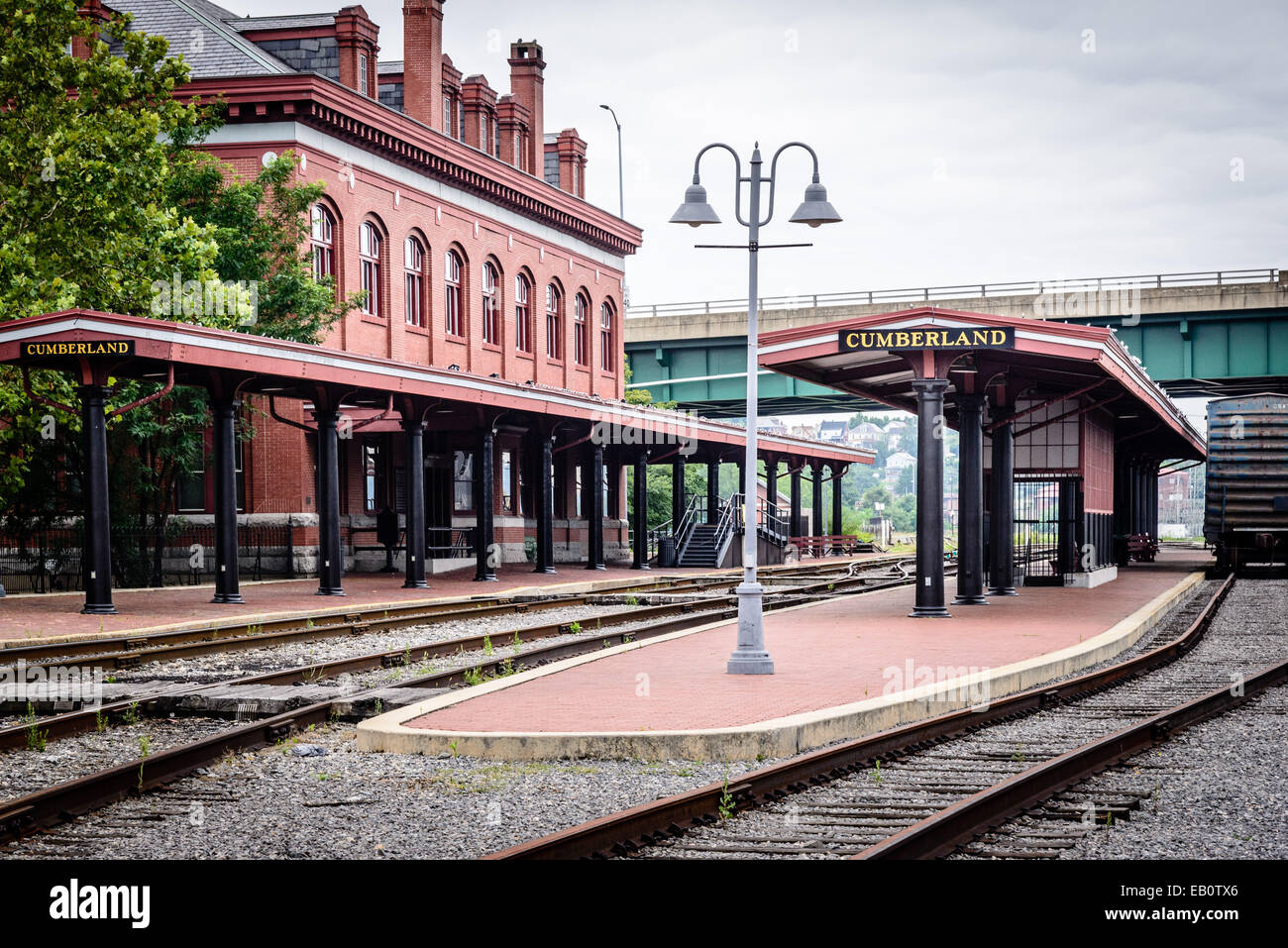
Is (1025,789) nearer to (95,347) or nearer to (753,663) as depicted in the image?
(753,663)

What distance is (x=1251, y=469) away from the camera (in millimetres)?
32719

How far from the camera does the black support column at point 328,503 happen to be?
24.5 metres

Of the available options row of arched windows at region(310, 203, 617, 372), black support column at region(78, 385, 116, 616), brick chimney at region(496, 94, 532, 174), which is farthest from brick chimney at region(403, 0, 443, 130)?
black support column at region(78, 385, 116, 616)

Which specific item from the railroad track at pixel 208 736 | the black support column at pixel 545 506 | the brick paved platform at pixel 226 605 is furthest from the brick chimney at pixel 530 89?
the railroad track at pixel 208 736

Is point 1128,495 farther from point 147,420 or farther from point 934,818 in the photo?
point 934,818

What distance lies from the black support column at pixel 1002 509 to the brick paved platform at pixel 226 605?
8.53m

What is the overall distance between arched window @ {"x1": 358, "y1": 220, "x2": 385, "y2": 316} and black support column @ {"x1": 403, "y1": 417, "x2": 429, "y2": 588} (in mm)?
9829

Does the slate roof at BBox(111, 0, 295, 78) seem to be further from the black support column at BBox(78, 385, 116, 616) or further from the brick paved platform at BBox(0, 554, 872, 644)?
the black support column at BBox(78, 385, 116, 616)

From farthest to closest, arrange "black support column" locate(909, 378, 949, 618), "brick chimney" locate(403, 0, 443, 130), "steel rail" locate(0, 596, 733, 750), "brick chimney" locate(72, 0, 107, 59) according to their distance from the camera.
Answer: "brick chimney" locate(403, 0, 443, 130) → "brick chimney" locate(72, 0, 107, 59) → "black support column" locate(909, 378, 949, 618) → "steel rail" locate(0, 596, 733, 750)

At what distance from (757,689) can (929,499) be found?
368 inches

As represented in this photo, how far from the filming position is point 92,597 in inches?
814

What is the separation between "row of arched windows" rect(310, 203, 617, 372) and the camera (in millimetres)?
35438

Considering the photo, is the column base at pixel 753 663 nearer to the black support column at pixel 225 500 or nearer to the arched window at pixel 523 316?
the black support column at pixel 225 500
